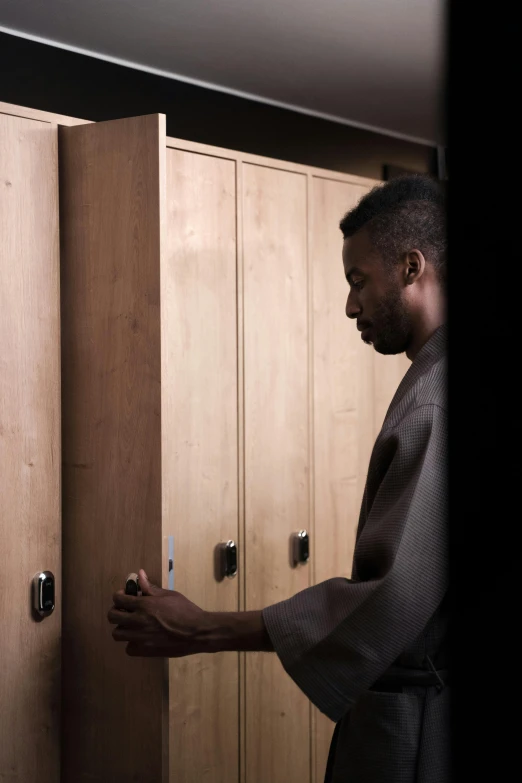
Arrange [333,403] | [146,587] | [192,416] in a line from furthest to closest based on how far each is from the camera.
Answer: [333,403] < [192,416] < [146,587]

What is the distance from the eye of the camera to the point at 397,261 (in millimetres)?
1552

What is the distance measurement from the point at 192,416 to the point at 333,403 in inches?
25.0

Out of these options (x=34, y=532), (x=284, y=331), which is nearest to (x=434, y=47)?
(x=284, y=331)

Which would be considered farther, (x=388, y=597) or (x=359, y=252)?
(x=359, y=252)

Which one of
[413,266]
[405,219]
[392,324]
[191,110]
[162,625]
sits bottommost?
[162,625]

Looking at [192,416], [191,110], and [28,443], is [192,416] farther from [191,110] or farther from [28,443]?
[191,110]

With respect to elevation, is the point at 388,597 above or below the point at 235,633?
above

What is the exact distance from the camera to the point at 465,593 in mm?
272

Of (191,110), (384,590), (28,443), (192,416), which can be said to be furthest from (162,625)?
(191,110)

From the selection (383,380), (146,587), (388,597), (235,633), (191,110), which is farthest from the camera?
(191,110)

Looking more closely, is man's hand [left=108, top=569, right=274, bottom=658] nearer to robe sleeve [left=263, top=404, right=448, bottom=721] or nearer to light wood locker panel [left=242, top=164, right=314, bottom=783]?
robe sleeve [left=263, top=404, right=448, bottom=721]

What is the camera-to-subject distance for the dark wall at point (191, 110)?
291 centimetres

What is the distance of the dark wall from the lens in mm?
2910

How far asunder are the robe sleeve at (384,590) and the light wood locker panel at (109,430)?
1.85ft
